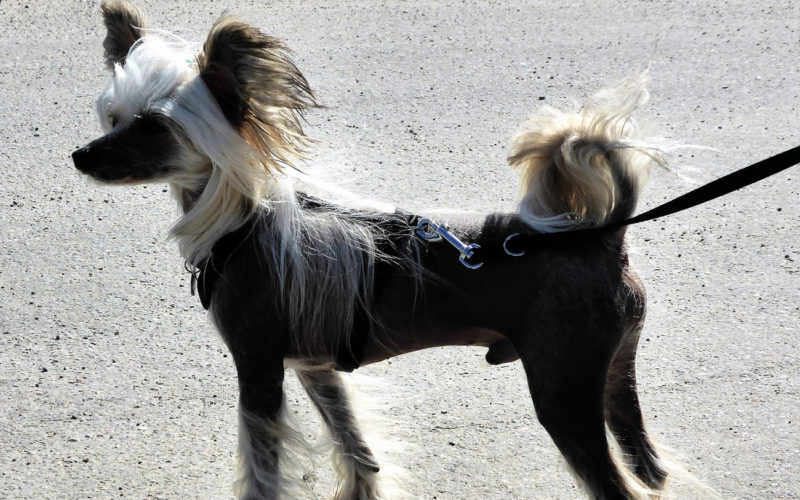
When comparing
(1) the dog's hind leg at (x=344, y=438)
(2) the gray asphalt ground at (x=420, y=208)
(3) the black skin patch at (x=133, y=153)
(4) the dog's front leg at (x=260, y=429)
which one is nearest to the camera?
(3) the black skin patch at (x=133, y=153)

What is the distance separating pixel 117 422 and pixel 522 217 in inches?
78.5

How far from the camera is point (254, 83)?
2.63m

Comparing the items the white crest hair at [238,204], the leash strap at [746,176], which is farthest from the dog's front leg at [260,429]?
the leash strap at [746,176]

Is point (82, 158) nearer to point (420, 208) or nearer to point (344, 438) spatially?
point (344, 438)

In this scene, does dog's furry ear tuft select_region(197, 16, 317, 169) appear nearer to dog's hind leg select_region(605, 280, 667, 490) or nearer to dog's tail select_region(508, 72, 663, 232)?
dog's tail select_region(508, 72, 663, 232)

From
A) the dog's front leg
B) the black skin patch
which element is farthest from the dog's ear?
the dog's front leg

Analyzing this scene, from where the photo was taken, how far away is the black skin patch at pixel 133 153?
8.88 feet

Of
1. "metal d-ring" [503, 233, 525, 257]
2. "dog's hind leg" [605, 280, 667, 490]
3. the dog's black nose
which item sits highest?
"metal d-ring" [503, 233, 525, 257]

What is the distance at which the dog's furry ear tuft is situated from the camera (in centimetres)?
259

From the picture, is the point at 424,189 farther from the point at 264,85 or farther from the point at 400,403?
the point at 264,85

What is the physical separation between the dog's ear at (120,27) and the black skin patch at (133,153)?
30 cm

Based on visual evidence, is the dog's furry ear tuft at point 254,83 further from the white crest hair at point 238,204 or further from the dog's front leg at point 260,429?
the dog's front leg at point 260,429

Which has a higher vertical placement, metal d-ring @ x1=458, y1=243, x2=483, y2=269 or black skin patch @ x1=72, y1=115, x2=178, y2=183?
metal d-ring @ x1=458, y1=243, x2=483, y2=269

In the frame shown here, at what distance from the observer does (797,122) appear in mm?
5828
